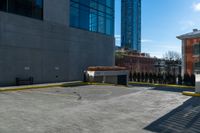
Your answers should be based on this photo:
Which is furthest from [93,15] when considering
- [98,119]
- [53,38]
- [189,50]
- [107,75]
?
[98,119]

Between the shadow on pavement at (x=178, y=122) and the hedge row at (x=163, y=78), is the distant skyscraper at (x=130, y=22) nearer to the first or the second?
the hedge row at (x=163, y=78)

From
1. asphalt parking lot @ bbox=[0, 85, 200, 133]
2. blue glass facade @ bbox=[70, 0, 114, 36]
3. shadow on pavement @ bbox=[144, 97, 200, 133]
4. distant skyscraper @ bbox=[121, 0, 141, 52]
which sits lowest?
shadow on pavement @ bbox=[144, 97, 200, 133]

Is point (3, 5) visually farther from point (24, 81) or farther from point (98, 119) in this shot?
point (98, 119)

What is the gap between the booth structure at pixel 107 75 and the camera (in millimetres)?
30656

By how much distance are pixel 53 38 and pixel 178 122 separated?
73.0ft

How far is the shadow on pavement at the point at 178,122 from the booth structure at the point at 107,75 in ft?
62.9

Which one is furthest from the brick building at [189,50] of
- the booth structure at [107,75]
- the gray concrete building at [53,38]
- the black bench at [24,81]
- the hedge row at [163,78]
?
the black bench at [24,81]

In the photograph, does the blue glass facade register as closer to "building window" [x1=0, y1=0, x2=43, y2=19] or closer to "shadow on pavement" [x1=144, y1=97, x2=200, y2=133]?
"building window" [x1=0, y1=0, x2=43, y2=19]

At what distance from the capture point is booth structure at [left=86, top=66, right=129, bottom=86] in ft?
101

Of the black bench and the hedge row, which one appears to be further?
the hedge row

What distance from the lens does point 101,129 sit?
27.0 feet

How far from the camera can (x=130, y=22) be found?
171375mm

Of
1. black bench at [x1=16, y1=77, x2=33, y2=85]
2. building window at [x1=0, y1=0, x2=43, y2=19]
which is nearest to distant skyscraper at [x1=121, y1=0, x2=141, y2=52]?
building window at [x1=0, y1=0, x2=43, y2=19]

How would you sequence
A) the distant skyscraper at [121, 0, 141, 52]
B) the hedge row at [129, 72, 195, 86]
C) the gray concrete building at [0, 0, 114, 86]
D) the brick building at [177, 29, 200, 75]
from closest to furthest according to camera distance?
the gray concrete building at [0, 0, 114, 86]
the hedge row at [129, 72, 195, 86]
the brick building at [177, 29, 200, 75]
the distant skyscraper at [121, 0, 141, 52]
